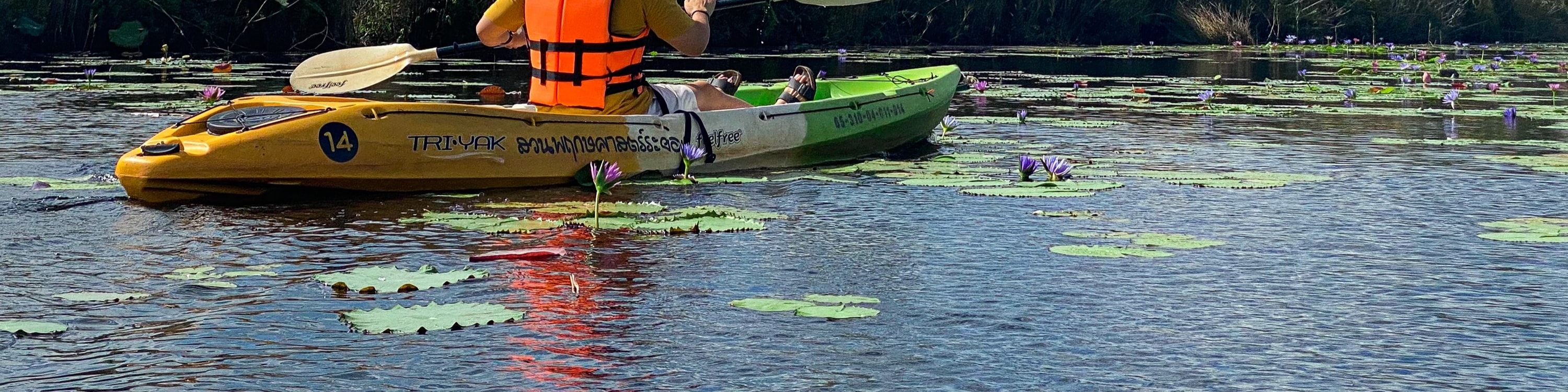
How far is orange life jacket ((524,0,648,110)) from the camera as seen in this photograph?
23.7ft

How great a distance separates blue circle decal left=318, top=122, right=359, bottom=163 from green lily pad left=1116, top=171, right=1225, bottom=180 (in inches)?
128

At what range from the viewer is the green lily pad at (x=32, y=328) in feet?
12.9

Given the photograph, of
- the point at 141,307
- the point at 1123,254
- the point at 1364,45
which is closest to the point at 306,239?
the point at 141,307

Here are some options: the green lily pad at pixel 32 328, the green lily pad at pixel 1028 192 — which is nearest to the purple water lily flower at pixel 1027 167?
the green lily pad at pixel 1028 192

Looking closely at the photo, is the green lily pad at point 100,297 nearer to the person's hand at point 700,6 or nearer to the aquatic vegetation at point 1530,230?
the person's hand at point 700,6

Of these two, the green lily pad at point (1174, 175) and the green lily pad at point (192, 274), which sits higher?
the green lily pad at point (192, 274)

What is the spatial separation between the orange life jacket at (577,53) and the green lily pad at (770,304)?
9.80ft

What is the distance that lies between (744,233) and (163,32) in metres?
17.5

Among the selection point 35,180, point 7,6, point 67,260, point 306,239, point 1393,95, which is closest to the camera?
point 67,260

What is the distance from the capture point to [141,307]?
14.1 feet

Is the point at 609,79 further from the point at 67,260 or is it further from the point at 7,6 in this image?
the point at 7,6

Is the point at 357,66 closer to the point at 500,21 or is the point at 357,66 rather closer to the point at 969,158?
the point at 500,21

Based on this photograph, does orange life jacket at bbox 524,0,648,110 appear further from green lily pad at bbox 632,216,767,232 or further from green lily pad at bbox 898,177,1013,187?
green lily pad at bbox 632,216,767,232

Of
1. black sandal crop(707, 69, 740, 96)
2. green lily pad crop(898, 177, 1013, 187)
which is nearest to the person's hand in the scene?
black sandal crop(707, 69, 740, 96)
